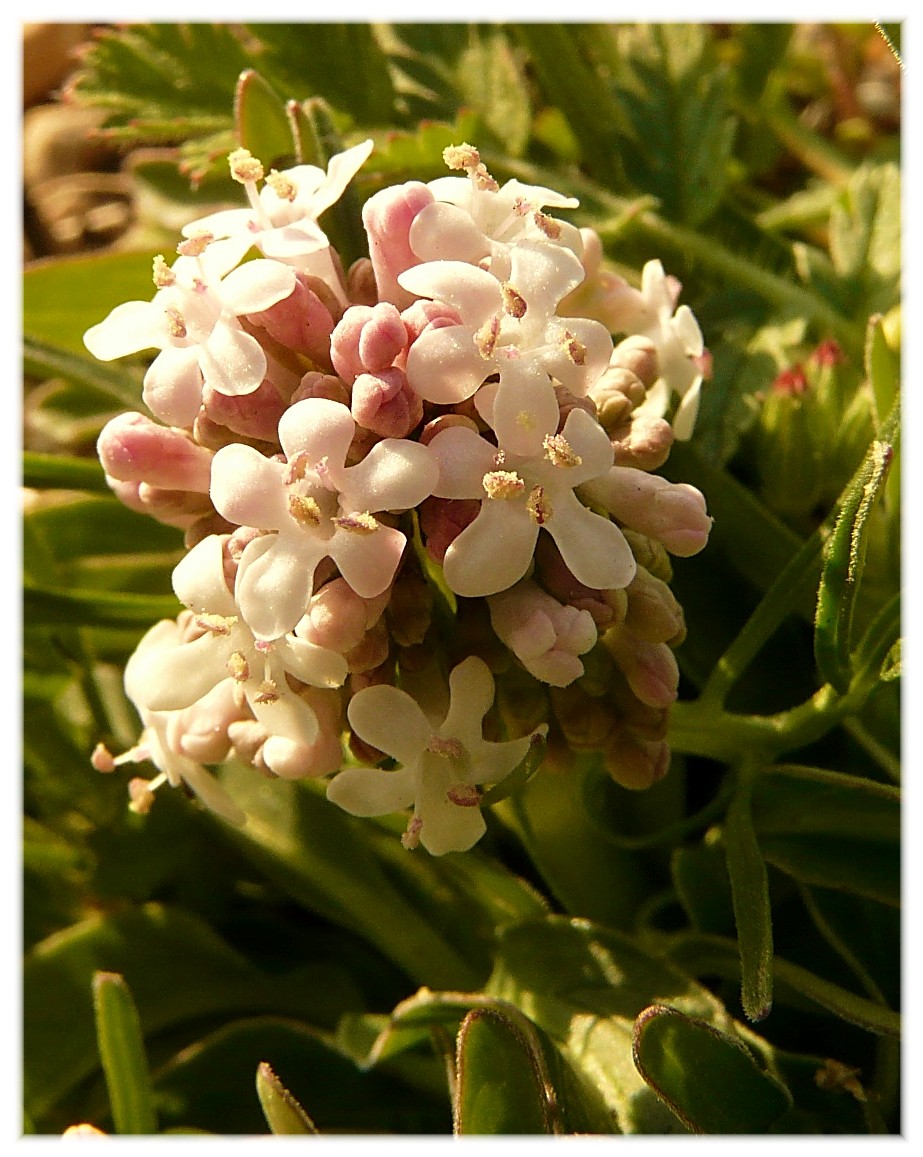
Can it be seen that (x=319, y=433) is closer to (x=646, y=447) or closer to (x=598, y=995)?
(x=646, y=447)

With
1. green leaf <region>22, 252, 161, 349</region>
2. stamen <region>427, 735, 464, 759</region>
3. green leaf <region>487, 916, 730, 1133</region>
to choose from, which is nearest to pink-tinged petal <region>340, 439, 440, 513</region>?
stamen <region>427, 735, 464, 759</region>

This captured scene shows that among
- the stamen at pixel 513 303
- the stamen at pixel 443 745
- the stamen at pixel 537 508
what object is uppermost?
the stamen at pixel 513 303

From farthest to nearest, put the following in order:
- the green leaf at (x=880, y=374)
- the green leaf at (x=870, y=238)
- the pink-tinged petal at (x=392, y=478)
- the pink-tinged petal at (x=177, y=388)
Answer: the green leaf at (x=870, y=238), the green leaf at (x=880, y=374), the pink-tinged petal at (x=177, y=388), the pink-tinged petal at (x=392, y=478)

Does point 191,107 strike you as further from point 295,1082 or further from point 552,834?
point 295,1082

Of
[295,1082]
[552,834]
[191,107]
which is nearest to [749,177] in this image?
[191,107]

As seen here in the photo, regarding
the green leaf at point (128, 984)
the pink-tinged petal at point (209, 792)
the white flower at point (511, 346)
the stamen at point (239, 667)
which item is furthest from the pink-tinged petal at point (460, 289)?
the green leaf at point (128, 984)

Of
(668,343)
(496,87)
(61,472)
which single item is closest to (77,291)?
(61,472)

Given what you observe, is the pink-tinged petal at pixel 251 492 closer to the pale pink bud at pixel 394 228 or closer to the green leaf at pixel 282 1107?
the pale pink bud at pixel 394 228
